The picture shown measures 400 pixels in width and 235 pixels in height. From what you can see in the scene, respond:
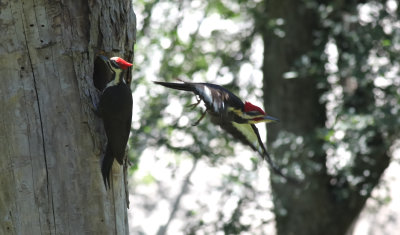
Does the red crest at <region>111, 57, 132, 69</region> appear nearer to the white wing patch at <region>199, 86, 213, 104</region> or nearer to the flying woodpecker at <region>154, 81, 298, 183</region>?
the flying woodpecker at <region>154, 81, 298, 183</region>

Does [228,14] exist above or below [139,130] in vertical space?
above

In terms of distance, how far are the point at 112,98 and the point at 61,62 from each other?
27cm

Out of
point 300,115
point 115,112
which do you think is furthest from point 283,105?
point 115,112

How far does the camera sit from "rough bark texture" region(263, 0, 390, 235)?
5.36 m

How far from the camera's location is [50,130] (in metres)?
2.34

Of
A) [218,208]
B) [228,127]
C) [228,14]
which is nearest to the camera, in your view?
[228,127]

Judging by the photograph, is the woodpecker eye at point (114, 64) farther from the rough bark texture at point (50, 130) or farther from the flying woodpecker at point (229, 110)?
the flying woodpecker at point (229, 110)

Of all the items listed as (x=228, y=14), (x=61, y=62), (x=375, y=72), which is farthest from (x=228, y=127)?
(x=228, y=14)

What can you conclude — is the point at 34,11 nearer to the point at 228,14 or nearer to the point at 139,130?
the point at 139,130

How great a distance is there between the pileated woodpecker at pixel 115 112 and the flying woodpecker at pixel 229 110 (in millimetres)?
249

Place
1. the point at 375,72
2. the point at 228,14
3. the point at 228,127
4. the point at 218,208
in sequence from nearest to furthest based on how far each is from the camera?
the point at 228,127
the point at 375,72
the point at 218,208
the point at 228,14

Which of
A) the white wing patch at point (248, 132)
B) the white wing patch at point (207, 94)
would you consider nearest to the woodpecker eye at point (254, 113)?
the white wing patch at point (207, 94)

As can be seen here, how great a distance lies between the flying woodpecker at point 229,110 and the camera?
2.44 m

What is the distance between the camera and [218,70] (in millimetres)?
5234
